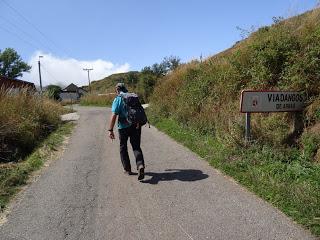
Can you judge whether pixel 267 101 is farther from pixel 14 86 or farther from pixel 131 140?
pixel 14 86

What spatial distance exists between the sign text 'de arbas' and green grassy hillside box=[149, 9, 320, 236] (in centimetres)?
40

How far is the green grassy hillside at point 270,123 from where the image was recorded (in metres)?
6.61

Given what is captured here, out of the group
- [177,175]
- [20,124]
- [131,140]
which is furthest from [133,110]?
[20,124]

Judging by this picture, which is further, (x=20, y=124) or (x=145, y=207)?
(x=20, y=124)

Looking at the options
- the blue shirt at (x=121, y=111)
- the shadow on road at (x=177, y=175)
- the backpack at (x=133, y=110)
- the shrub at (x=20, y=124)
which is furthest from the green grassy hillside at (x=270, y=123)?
the shrub at (x=20, y=124)

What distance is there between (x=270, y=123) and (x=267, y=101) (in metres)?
0.74

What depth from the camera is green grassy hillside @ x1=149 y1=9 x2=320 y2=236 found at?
260 inches

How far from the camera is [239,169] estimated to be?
8.02 m

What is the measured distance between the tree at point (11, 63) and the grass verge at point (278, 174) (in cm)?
9364

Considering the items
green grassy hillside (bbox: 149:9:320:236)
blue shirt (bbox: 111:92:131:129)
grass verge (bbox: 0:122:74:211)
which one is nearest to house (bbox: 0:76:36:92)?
grass verge (bbox: 0:122:74:211)

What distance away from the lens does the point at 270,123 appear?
9.25m

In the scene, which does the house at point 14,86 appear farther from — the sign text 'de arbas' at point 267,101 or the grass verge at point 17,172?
the sign text 'de arbas' at point 267,101

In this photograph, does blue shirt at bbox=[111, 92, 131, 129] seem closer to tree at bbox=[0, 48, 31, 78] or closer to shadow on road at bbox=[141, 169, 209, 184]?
shadow on road at bbox=[141, 169, 209, 184]

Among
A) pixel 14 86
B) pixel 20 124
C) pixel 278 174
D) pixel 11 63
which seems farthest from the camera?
pixel 11 63
